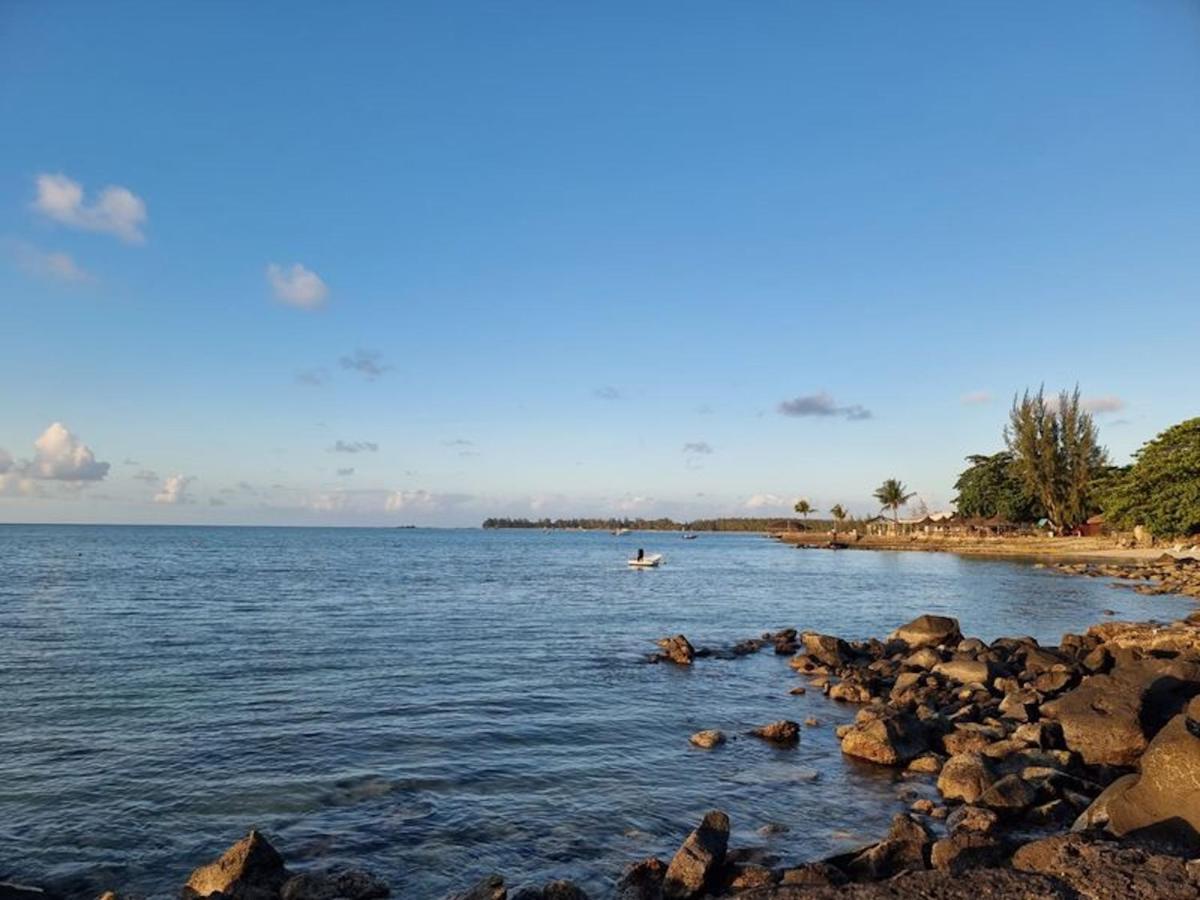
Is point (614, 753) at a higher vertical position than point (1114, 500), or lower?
lower

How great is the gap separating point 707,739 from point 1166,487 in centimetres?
7519

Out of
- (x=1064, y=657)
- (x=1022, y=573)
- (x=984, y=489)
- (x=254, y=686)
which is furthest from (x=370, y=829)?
(x=984, y=489)

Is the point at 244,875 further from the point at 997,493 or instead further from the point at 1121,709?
the point at 997,493

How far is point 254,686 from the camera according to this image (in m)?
23.2

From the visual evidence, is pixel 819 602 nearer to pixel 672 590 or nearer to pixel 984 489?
pixel 672 590

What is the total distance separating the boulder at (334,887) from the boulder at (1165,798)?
1026 cm

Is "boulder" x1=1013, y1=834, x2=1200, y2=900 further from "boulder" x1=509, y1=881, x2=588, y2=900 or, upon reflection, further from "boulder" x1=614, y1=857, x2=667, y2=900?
"boulder" x1=509, y1=881, x2=588, y2=900

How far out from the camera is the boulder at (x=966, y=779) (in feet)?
46.0

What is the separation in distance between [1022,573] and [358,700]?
67.6 meters

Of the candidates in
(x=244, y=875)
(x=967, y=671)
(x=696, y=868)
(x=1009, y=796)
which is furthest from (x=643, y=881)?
(x=967, y=671)

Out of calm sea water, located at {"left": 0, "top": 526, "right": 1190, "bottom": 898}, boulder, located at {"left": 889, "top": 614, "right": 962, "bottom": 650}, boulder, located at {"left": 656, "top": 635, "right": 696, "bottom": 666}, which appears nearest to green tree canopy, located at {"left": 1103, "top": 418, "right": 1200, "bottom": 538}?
calm sea water, located at {"left": 0, "top": 526, "right": 1190, "bottom": 898}

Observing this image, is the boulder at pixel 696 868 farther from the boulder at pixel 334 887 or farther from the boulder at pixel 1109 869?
the boulder at pixel 334 887

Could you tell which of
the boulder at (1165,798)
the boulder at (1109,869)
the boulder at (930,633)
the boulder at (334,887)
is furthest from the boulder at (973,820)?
the boulder at (930,633)

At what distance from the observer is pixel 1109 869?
8023 millimetres
